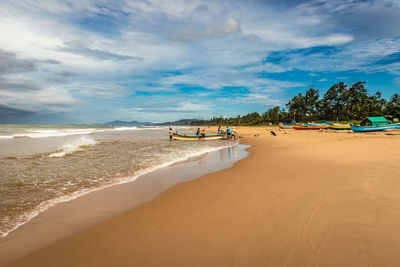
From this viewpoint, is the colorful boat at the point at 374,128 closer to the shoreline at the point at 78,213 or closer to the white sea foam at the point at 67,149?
the shoreline at the point at 78,213

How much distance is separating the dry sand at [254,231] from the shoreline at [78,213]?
1.08 ft

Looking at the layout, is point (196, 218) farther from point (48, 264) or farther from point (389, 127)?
point (389, 127)

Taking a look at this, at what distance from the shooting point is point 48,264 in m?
3.08

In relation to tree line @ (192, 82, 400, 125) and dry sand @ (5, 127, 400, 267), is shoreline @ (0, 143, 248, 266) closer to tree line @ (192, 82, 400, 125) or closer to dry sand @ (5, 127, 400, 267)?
dry sand @ (5, 127, 400, 267)

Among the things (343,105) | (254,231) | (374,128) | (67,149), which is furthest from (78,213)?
(343,105)

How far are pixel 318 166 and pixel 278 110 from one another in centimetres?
10942

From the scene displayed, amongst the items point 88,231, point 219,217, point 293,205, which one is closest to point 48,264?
point 88,231

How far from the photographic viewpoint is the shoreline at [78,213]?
3.63 metres

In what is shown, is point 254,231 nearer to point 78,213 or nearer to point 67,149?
point 78,213

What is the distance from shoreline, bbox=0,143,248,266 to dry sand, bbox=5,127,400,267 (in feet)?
1.08

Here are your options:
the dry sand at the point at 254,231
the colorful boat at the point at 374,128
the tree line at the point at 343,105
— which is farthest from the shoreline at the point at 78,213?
the tree line at the point at 343,105

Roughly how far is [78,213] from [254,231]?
4.19 metres

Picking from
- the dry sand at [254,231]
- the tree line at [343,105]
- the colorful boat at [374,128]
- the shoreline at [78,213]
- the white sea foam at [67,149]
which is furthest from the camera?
the tree line at [343,105]

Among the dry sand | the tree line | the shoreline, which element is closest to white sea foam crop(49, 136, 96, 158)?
the shoreline
